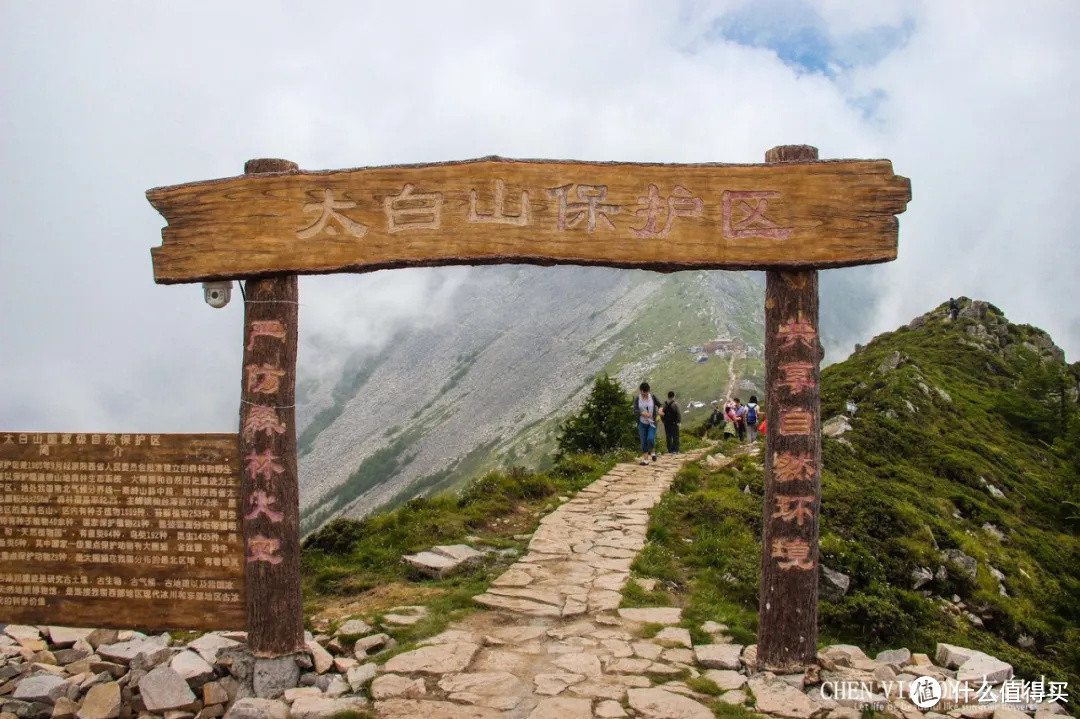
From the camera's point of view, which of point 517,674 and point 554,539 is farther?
point 554,539

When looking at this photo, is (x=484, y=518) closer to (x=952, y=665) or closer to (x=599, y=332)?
(x=952, y=665)

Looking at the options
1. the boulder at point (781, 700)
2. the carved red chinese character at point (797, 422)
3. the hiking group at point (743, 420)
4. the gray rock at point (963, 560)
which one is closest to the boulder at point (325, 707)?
the boulder at point (781, 700)

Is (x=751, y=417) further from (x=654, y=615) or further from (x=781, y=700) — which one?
(x=781, y=700)

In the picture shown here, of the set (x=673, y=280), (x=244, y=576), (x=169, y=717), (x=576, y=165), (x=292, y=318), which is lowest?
(x=169, y=717)

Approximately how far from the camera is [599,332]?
16138 cm

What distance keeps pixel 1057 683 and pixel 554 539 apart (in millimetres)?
6292

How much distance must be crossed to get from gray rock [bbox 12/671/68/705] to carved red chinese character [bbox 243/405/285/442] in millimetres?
2874

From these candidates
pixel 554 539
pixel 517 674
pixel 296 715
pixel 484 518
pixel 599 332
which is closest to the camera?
pixel 296 715

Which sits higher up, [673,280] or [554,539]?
[673,280]

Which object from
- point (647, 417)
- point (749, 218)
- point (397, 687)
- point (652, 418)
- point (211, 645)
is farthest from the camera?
point (652, 418)

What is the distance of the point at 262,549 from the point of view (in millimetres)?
7102

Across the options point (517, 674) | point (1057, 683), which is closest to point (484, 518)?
point (517, 674)

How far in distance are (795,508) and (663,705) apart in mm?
2125

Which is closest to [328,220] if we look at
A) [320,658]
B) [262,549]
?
[262,549]
